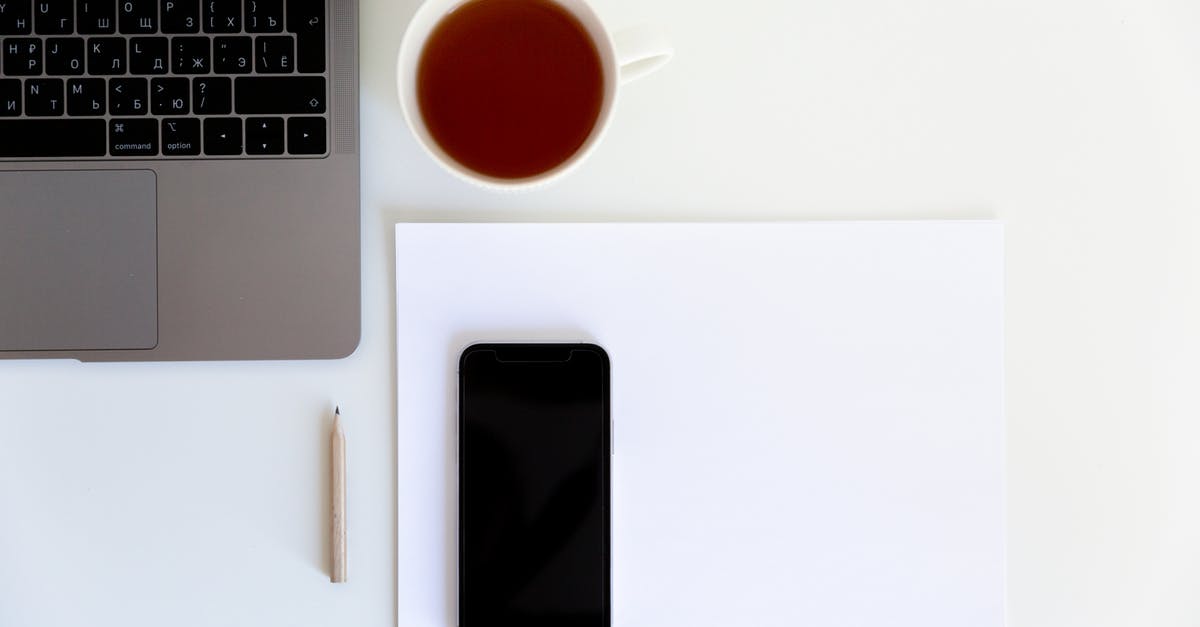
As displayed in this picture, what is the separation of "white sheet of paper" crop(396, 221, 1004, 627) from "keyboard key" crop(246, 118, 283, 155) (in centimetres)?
12

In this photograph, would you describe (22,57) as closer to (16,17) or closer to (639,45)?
(16,17)

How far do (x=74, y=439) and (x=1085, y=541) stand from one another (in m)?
0.65

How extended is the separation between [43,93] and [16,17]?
44 millimetres

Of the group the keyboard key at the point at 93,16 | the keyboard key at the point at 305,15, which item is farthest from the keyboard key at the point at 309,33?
the keyboard key at the point at 93,16

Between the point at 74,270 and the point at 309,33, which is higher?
the point at 309,33

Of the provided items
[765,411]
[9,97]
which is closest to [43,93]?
[9,97]

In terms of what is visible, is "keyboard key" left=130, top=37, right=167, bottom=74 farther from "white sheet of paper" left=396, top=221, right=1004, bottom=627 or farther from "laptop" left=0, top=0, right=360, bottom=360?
"white sheet of paper" left=396, top=221, right=1004, bottom=627

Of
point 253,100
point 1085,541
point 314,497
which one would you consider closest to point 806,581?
point 1085,541

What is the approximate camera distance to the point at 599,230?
46 cm

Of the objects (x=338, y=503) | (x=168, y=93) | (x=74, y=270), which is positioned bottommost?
(x=338, y=503)

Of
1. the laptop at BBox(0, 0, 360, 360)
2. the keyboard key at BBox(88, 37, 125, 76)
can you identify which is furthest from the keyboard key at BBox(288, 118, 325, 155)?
the keyboard key at BBox(88, 37, 125, 76)

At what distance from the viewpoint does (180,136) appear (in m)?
0.43

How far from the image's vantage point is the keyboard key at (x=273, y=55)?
425mm

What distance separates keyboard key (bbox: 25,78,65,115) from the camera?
1.40ft
